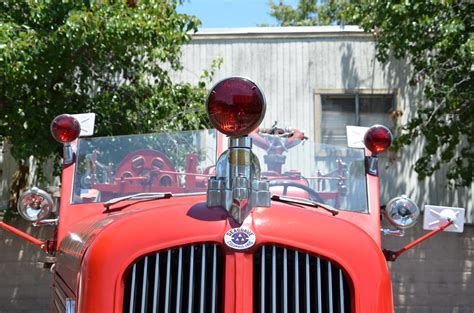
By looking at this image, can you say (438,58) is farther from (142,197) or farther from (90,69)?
(142,197)

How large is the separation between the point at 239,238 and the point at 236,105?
1.76ft

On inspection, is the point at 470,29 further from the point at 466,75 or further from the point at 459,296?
the point at 459,296

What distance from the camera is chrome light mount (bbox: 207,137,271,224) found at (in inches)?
119

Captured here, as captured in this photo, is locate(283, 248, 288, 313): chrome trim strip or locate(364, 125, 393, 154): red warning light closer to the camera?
locate(283, 248, 288, 313): chrome trim strip

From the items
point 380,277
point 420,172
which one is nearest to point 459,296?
point 420,172

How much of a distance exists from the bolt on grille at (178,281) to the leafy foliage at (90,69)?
5.14 metres

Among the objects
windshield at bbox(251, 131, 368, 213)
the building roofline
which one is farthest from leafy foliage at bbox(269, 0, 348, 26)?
windshield at bbox(251, 131, 368, 213)

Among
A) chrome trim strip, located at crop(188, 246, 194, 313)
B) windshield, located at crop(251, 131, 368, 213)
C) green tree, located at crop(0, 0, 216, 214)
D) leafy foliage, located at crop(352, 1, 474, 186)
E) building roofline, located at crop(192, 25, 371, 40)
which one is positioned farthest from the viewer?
building roofline, located at crop(192, 25, 371, 40)

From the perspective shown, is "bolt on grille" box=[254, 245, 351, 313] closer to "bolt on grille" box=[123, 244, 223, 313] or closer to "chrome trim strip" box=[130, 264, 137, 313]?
"bolt on grille" box=[123, 244, 223, 313]

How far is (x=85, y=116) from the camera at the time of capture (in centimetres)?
476

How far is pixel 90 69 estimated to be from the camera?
9.25 m

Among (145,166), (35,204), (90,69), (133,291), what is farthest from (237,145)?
(90,69)

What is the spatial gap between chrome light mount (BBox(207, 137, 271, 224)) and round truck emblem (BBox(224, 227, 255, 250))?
6 cm

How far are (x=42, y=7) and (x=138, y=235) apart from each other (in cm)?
574
